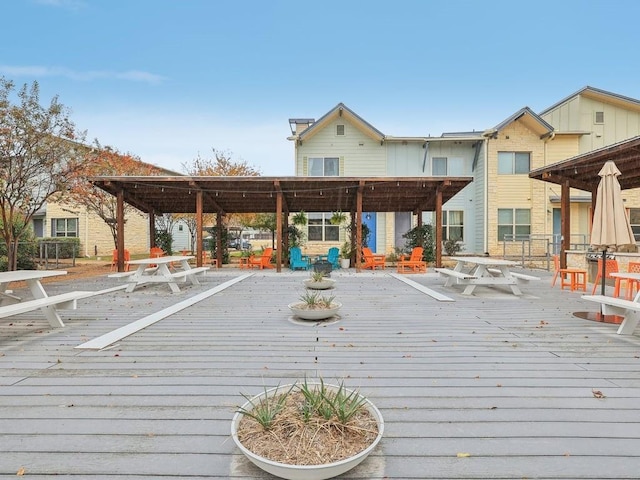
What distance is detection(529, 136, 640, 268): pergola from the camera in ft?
26.8

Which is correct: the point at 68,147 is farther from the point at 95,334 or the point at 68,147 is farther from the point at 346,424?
the point at 346,424

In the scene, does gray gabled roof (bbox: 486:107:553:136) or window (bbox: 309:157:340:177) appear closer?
gray gabled roof (bbox: 486:107:553:136)

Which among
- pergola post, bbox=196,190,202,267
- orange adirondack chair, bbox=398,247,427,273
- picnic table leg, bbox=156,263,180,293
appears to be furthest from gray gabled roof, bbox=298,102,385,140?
picnic table leg, bbox=156,263,180,293

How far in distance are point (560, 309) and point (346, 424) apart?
5.53 metres

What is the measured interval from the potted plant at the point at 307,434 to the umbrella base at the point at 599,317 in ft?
15.5

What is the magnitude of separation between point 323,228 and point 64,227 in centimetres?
1675

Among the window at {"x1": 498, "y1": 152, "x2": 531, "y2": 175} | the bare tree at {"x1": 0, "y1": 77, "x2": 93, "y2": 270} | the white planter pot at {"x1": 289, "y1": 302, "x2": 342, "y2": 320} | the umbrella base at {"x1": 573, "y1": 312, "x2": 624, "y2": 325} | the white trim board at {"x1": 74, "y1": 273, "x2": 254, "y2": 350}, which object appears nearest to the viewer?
the white trim board at {"x1": 74, "y1": 273, "x2": 254, "y2": 350}

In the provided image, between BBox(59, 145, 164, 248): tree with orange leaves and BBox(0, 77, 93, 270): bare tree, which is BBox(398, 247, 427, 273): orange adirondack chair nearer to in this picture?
BBox(0, 77, 93, 270): bare tree

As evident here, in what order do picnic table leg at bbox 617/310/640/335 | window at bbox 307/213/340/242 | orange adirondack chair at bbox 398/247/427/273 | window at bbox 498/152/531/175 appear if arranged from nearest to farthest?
picnic table leg at bbox 617/310/640/335
orange adirondack chair at bbox 398/247/427/273
window at bbox 498/152/531/175
window at bbox 307/213/340/242

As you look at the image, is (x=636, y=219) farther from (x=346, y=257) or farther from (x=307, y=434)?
(x=307, y=434)

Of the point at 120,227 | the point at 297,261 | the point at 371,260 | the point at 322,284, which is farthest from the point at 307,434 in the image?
the point at 120,227

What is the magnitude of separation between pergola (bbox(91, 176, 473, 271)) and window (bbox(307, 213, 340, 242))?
2691 millimetres

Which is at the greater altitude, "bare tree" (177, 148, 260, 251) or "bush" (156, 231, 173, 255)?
"bare tree" (177, 148, 260, 251)

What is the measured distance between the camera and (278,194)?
11.8m
